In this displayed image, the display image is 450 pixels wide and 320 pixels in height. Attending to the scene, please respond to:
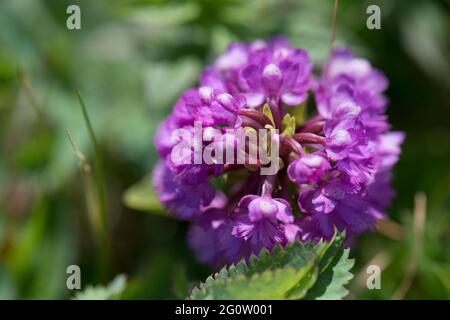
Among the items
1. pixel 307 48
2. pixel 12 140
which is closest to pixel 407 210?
pixel 307 48

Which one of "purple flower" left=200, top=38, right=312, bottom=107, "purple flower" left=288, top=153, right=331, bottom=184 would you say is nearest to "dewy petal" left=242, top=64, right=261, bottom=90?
"purple flower" left=200, top=38, right=312, bottom=107

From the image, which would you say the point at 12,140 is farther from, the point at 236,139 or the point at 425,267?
the point at 425,267

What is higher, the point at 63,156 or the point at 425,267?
the point at 63,156

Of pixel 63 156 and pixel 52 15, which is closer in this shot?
pixel 63 156

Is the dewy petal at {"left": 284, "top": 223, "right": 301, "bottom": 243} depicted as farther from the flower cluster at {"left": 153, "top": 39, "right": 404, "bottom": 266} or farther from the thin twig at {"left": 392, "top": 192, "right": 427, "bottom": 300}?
the thin twig at {"left": 392, "top": 192, "right": 427, "bottom": 300}

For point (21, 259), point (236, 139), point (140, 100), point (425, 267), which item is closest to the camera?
point (236, 139)

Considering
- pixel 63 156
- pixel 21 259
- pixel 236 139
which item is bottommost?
pixel 21 259
